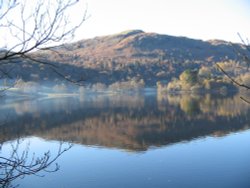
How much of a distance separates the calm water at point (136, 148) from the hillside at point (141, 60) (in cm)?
3882

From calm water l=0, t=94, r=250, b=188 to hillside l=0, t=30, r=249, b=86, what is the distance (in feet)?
127

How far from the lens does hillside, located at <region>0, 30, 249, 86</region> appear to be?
11231 centimetres

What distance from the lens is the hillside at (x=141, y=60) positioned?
112 m

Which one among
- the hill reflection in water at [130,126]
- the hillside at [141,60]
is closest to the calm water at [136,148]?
the hill reflection in water at [130,126]

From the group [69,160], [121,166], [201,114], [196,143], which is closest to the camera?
[121,166]

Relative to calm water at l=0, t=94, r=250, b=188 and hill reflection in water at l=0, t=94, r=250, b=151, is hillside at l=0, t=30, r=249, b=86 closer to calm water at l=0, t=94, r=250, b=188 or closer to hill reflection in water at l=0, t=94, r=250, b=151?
hill reflection in water at l=0, t=94, r=250, b=151

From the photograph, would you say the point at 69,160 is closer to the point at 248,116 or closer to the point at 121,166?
the point at 121,166

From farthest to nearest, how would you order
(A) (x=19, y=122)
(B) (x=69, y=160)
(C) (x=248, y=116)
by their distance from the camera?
(C) (x=248, y=116) < (A) (x=19, y=122) < (B) (x=69, y=160)

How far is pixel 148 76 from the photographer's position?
122562mm

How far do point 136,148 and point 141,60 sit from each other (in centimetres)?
12220

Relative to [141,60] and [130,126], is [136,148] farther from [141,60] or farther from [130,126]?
[141,60]

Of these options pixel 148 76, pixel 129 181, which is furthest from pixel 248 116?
pixel 148 76

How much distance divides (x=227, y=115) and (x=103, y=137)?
16.5 m

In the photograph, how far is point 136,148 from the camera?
2303 cm
